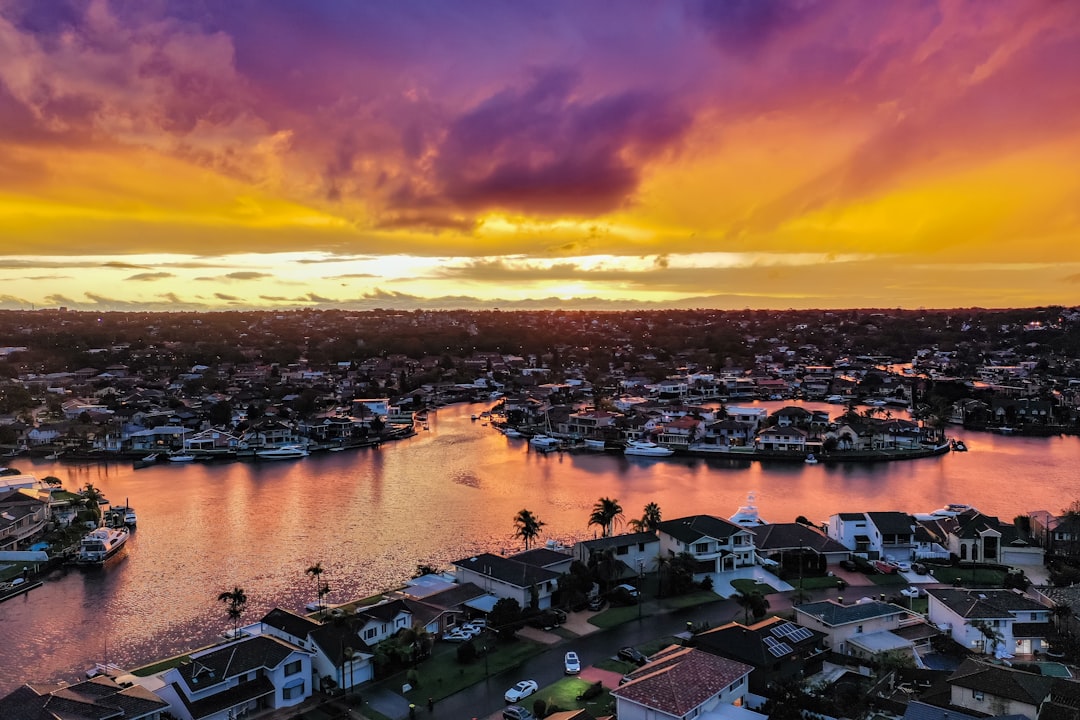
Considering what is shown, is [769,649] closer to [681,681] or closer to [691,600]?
[681,681]

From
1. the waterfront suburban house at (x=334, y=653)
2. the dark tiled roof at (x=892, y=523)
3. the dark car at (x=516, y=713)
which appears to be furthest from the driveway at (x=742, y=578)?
the waterfront suburban house at (x=334, y=653)

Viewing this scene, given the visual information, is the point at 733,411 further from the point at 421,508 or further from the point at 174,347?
the point at 174,347

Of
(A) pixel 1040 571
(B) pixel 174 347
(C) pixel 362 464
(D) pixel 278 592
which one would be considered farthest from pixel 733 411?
(B) pixel 174 347

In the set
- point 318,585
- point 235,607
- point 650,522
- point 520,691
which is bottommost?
point 318,585

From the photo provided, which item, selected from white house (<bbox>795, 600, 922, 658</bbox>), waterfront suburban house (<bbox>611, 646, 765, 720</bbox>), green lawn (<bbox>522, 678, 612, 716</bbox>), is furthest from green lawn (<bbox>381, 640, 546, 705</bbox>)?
white house (<bbox>795, 600, 922, 658</bbox>)

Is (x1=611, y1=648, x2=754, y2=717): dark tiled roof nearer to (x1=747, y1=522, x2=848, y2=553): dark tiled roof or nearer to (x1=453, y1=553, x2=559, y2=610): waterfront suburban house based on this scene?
(x1=453, y1=553, x2=559, y2=610): waterfront suburban house

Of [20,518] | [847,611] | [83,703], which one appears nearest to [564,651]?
[847,611]
